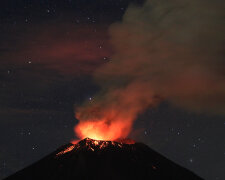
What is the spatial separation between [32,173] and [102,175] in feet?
49.6

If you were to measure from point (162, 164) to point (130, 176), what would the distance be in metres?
11.3

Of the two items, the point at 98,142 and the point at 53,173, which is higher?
the point at 98,142

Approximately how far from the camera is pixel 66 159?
8162 cm

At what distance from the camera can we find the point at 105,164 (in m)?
78.5

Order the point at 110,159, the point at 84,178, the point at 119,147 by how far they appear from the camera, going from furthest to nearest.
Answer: the point at 119,147
the point at 110,159
the point at 84,178

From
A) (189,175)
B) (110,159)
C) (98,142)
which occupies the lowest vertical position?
(189,175)

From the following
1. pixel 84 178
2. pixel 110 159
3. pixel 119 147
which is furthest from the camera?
pixel 119 147

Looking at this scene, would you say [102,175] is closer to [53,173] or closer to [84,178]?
[84,178]

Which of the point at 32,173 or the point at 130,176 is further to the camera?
the point at 32,173

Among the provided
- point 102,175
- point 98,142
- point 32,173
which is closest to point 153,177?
point 102,175

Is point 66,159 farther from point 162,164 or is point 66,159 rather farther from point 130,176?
point 162,164

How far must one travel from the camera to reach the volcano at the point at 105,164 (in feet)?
249

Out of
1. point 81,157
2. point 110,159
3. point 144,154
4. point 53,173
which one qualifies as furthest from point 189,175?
point 53,173

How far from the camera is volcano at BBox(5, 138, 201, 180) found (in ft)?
249
